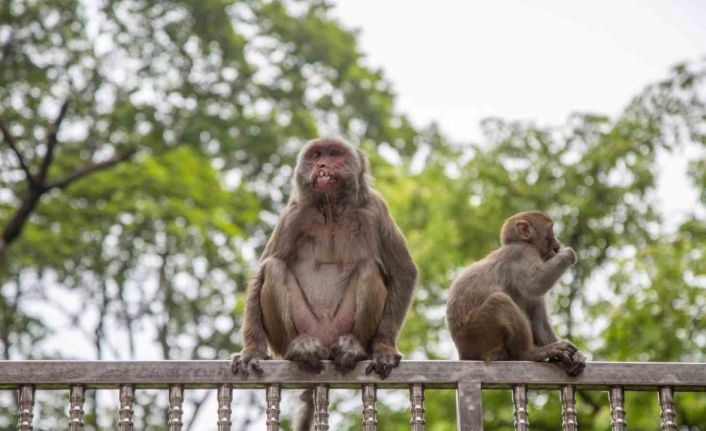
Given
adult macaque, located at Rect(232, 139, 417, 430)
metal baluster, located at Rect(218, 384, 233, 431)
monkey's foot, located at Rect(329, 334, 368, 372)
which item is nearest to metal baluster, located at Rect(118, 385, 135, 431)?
metal baluster, located at Rect(218, 384, 233, 431)

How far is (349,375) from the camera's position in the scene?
7.49m

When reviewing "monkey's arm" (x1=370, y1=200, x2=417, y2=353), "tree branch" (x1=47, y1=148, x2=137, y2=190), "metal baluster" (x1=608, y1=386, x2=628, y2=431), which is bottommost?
"metal baluster" (x1=608, y1=386, x2=628, y2=431)

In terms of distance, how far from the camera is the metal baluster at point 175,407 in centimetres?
714

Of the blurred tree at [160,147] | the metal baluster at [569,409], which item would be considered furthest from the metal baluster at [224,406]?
the blurred tree at [160,147]

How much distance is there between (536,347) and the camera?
836 cm

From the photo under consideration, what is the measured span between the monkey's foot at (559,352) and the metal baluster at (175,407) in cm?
261

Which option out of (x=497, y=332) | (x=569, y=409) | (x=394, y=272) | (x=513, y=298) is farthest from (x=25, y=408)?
(x=513, y=298)

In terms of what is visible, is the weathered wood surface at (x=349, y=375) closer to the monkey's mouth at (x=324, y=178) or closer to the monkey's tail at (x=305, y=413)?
the monkey's tail at (x=305, y=413)

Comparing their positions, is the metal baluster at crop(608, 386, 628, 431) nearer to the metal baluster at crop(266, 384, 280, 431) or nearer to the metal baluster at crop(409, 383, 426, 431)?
the metal baluster at crop(409, 383, 426, 431)

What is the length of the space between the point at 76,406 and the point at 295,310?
1.79 metres

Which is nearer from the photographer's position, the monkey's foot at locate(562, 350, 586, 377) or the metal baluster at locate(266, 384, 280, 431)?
the metal baluster at locate(266, 384, 280, 431)

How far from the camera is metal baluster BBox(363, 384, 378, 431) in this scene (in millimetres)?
7094

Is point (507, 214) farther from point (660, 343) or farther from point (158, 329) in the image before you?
point (158, 329)

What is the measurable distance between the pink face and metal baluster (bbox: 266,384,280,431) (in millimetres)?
1645
